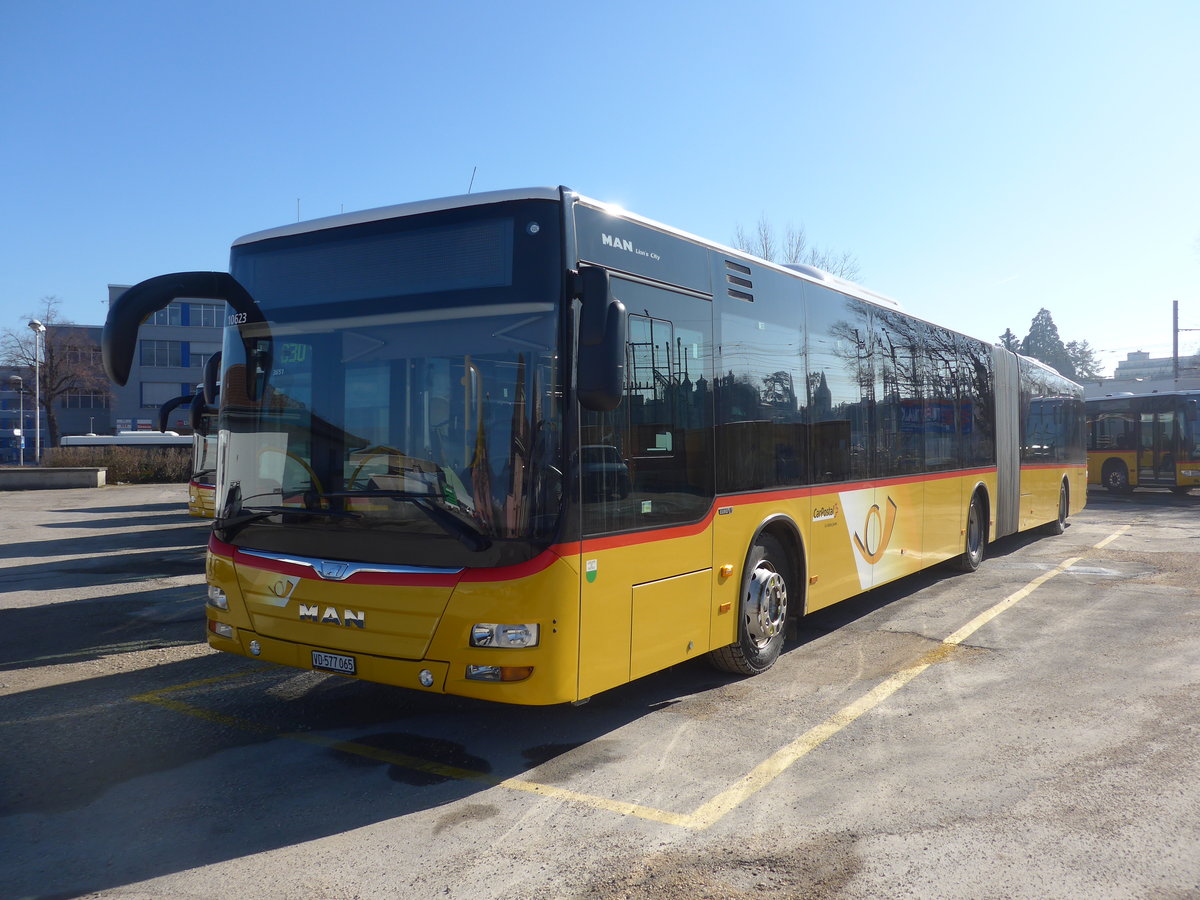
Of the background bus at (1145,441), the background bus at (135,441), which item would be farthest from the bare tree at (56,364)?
the background bus at (1145,441)

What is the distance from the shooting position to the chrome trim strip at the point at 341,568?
4.82 m

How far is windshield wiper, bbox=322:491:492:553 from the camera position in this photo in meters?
4.68

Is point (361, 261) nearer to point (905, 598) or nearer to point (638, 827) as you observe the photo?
point (638, 827)

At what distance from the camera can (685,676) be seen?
6949 mm

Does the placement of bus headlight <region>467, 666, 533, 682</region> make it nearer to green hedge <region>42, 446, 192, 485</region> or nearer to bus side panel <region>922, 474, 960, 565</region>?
bus side panel <region>922, 474, 960, 565</region>

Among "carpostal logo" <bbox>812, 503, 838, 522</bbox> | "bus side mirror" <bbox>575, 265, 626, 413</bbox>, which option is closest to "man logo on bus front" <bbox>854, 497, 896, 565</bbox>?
"carpostal logo" <bbox>812, 503, 838, 522</bbox>

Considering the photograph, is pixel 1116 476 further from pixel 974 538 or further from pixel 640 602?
pixel 640 602

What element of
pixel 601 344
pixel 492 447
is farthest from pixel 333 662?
pixel 601 344

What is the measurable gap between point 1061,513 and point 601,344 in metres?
15.2

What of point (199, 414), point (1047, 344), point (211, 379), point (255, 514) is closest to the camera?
point (255, 514)

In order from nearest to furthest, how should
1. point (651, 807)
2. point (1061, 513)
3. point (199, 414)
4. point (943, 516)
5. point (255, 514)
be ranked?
point (651, 807)
point (255, 514)
point (199, 414)
point (943, 516)
point (1061, 513)

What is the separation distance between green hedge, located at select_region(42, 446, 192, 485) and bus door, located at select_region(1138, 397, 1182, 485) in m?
37.4

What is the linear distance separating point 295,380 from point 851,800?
3809mm

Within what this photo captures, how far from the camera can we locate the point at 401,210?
5.24 m
